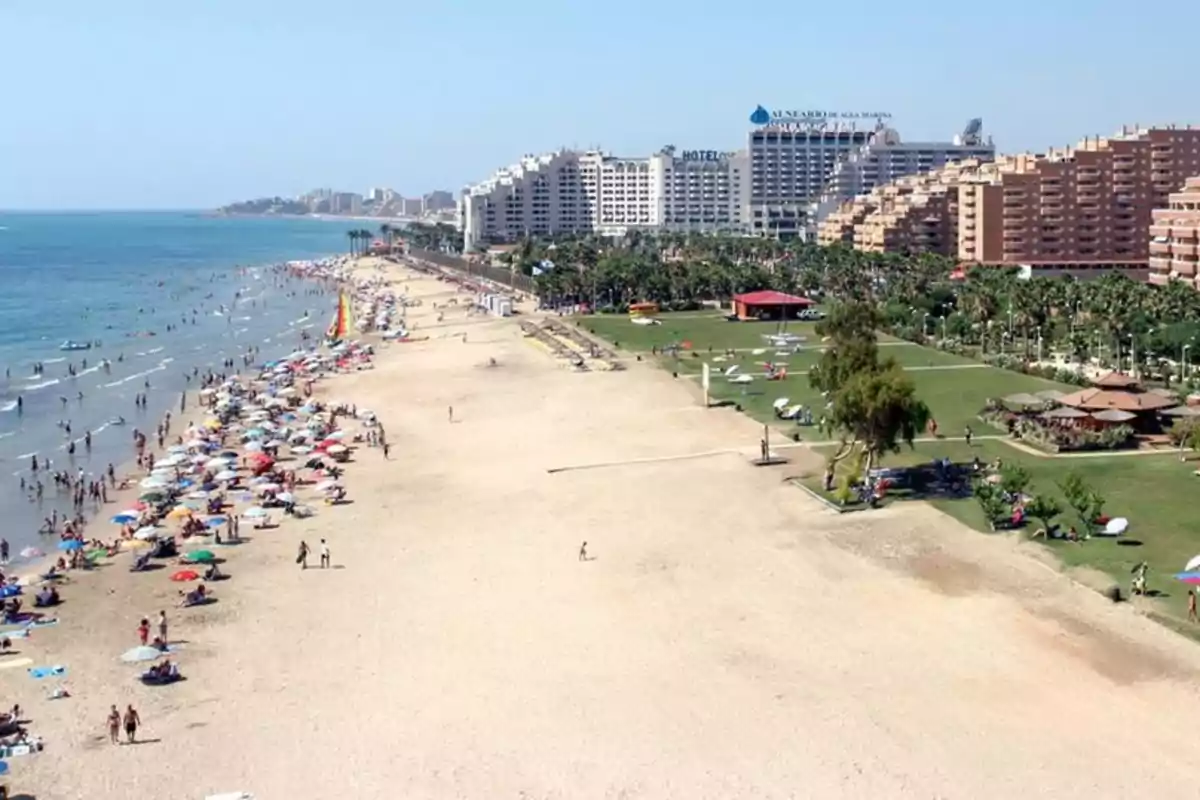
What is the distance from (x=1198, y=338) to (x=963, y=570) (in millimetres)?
33858

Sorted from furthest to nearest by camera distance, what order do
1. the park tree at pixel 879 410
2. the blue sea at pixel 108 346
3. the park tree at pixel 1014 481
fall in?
the blue sea at pixel 108 346 → the park tree at pixel 879 410 → the park tree at pixel 1014 481

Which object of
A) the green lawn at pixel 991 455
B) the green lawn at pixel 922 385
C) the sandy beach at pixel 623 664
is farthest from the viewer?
the green lawn at pixel 922 385

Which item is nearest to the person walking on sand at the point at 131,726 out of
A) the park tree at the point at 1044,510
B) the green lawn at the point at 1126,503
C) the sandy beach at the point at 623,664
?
the sandy beach at the point at 623,664

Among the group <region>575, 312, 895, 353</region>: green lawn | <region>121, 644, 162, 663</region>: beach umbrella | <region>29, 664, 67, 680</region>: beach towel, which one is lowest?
<region>29, 664, 67, 680</region>: beach towel

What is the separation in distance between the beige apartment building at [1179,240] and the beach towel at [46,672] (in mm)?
74735

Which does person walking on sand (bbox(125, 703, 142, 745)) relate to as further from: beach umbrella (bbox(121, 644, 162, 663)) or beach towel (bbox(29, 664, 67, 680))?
beach towel (bbox(29, 664, 67, 680))

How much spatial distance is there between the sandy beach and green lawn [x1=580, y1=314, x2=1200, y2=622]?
6.16ft

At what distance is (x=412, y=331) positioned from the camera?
10275cm

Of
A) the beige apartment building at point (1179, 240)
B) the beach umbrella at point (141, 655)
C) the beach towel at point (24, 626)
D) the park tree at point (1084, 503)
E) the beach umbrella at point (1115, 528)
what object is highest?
the beige apartment building at point (1179, 240)

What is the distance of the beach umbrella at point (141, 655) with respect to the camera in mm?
28186

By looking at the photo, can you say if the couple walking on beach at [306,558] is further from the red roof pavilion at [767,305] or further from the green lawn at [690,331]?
the red roof pavilion at [767,305]

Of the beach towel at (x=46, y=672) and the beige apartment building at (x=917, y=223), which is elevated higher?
the beige apartment building at (x=917, y=223)

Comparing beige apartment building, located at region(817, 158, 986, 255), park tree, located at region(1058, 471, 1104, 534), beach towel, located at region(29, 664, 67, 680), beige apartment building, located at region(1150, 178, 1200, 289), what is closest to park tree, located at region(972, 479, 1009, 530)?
park tree, located at region(1058, 471, 1104, 534)

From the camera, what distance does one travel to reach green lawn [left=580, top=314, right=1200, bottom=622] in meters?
32.5
